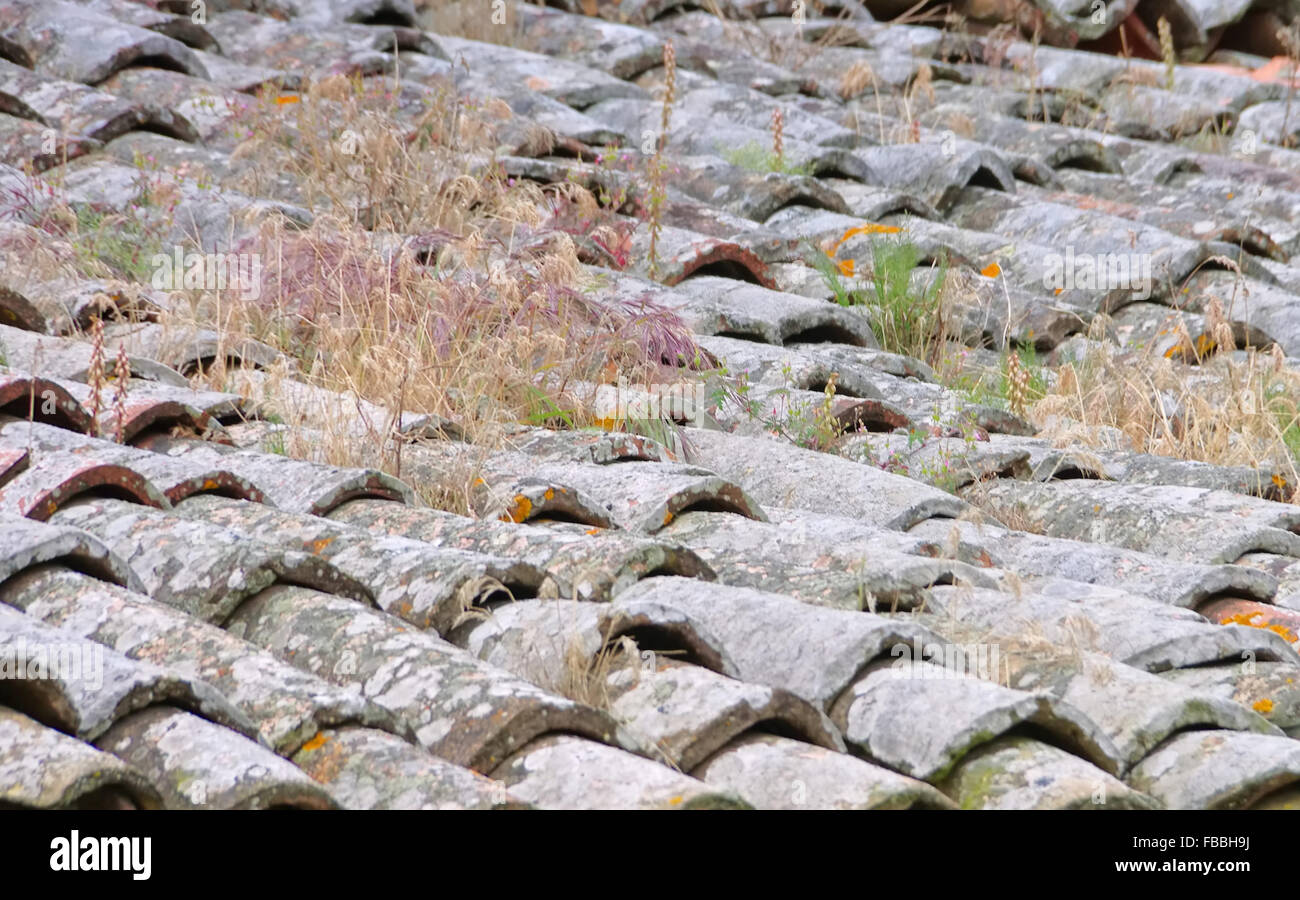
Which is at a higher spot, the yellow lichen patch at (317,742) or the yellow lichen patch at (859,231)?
the yellow lichen patch at (859,231)

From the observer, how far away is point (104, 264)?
15.7 feet

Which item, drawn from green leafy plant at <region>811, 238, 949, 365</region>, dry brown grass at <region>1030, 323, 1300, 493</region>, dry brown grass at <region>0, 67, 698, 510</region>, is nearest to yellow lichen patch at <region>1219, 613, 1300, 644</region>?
dry brown grass at <region>1030, 323, 1300, 493</region>

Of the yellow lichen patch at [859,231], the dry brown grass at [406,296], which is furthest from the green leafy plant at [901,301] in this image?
the dry brown grass at [406,296]

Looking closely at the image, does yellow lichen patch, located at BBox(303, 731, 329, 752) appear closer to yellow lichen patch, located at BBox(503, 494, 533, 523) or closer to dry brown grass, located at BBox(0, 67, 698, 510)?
yellow lichen patch, located at BBox(503, 494, 533, 523)

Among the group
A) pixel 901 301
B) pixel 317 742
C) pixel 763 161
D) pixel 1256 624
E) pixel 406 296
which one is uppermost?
pixel 763 161

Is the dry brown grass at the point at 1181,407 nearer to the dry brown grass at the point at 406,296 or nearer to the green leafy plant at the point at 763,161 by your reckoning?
the dry brown grass at the point at 406,296

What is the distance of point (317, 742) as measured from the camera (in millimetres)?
2066

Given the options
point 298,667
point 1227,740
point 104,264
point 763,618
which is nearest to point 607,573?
point 763,618

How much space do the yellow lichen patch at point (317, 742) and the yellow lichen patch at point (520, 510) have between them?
1082 mm

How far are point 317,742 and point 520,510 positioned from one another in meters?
1.11

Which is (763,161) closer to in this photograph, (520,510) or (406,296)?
(406,296)

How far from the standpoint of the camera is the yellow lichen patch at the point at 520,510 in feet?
10.2

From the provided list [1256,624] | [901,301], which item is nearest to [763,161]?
[901,301]

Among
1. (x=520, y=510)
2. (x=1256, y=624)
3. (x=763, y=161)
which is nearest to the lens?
(x=1256, y=624)
